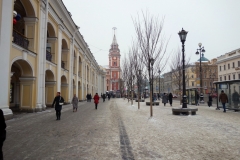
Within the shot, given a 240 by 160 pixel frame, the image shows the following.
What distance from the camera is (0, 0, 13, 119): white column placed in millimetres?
10758

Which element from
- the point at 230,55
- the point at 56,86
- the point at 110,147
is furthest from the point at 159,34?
the point at 230,55

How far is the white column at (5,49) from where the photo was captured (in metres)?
10.8

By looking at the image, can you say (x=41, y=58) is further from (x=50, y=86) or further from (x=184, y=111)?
(x=184, y=111)

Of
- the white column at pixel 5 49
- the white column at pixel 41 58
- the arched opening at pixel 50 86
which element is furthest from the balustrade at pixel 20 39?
the arched opening at pixel 50 86

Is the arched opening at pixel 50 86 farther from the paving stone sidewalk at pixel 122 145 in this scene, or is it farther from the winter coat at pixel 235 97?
the winter coat at pixel 235 97

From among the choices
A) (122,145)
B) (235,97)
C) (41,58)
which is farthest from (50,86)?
(235,97)

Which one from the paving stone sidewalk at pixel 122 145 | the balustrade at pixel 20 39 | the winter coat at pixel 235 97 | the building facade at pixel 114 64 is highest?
the building facade at pixel 114 64

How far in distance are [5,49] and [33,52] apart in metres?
4.05

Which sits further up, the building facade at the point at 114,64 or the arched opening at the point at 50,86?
the building facade at the point at 114,64

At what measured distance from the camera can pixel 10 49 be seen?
11.8m

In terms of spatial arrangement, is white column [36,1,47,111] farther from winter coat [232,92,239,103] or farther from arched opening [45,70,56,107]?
Answer: winter coat [232,92,239,103]

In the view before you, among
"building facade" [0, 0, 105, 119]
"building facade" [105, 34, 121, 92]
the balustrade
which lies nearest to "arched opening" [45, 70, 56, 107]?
"building facade" [0, 0, 105, 119]

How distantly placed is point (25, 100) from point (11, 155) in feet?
36.5

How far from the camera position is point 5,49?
1101 cm
